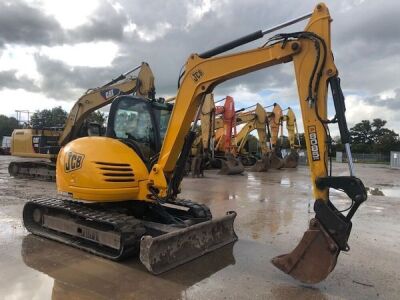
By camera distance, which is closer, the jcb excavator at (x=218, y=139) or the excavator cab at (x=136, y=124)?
the excavator cab at (x=136, y=124)

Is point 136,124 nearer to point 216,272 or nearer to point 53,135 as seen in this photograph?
point 216,272

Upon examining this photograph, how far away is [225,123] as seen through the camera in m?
22.9

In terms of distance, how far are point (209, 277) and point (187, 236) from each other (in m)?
0.74

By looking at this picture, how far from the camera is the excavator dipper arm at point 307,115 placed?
4270 millimetres

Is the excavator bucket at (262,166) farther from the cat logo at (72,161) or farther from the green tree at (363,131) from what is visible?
the green tree at (363,131)

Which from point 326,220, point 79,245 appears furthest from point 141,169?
point 326,220

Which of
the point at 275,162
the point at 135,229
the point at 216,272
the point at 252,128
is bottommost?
the point at 216,272

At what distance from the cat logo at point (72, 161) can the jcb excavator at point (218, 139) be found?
12488 millimetres

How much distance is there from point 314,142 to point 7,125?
8653 centimetres

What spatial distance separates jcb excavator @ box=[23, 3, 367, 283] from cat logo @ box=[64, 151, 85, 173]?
1 centimetres

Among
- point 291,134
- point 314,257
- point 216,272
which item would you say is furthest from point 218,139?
point 314,257

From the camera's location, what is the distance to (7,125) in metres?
81.4

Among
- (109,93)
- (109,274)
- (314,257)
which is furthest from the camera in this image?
(109,93)

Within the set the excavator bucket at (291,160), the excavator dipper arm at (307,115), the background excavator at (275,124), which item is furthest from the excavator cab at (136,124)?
the excavator bucket at (291,160)
